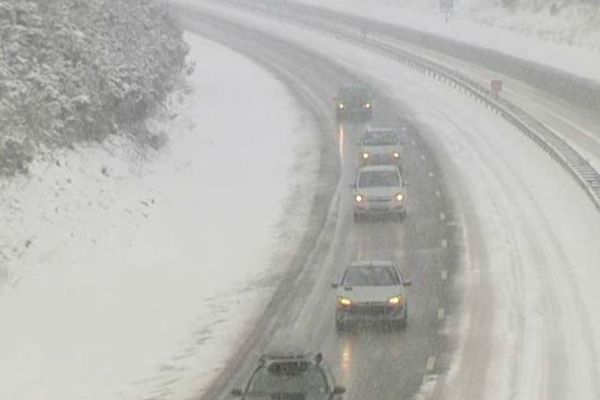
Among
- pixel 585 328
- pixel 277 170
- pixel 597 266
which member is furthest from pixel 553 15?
pixel 585 328

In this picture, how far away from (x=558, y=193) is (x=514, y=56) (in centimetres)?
3555

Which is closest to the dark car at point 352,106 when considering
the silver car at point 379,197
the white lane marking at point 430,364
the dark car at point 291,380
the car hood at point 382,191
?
the silver car at point 379,197

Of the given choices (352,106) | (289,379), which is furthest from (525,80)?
(289,379)

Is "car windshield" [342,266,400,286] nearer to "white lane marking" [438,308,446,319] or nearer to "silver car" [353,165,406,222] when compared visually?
"white lane marking" [438,308,446,319]

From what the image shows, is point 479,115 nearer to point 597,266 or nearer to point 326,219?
point 326,219

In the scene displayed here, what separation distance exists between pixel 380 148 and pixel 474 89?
17943 millimetres

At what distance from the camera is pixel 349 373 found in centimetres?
2566

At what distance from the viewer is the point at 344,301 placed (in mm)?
28484

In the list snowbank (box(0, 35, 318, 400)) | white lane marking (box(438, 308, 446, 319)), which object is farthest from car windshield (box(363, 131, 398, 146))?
white lane marking (box(438, 308, 446, 319))

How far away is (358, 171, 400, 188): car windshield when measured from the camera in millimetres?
41344

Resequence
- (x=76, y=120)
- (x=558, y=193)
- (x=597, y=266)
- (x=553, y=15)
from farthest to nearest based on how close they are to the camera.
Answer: (x=553, y=15)
(x=558, y=193)
(x=76, y=120)
(x=597, y=266)

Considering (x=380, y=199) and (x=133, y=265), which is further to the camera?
(x=380, y=199)

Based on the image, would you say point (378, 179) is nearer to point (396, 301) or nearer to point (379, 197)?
point (379, 197)

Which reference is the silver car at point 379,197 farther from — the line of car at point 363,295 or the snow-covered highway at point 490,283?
the snow-covered highway at point 490,283
